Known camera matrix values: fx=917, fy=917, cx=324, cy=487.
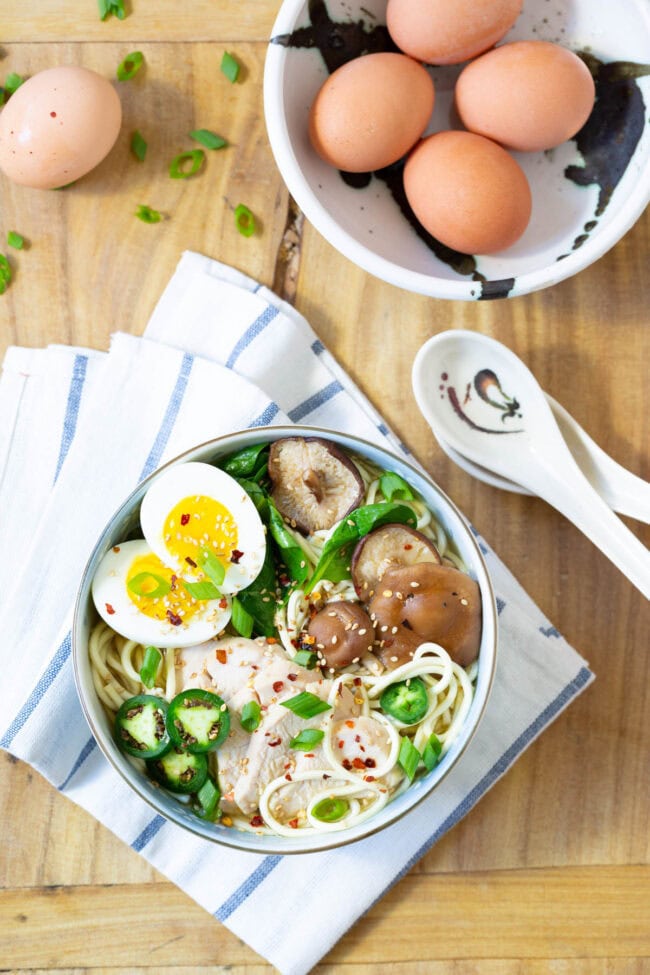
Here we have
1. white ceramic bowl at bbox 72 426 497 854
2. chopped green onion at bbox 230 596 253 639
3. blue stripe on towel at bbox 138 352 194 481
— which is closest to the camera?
white ceramic bowl at bbox 72 426 497 854

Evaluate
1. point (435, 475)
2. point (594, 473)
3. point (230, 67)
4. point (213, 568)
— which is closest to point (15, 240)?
point (230, 67)

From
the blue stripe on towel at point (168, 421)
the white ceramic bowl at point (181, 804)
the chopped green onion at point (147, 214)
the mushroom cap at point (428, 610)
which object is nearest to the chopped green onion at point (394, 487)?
the white ceramic bowl at point (181, 804)

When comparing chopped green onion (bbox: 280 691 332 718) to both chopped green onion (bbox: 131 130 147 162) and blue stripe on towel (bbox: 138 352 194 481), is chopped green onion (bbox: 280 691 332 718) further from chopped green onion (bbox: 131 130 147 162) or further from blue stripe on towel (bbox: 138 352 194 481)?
chopped green onion (bbox: 131 130 147 162)

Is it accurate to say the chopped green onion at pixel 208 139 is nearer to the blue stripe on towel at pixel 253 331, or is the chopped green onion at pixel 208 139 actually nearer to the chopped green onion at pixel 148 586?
the blue stripe on towel at pixel 253 331

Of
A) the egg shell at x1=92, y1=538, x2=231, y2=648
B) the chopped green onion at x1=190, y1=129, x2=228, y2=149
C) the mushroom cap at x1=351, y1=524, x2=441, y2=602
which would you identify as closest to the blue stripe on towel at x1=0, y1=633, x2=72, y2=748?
the egg shell at x1=92, y1=538, x2=231, y2=648

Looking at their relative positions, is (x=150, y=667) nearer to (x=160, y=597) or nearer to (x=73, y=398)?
(x=160, y=597)

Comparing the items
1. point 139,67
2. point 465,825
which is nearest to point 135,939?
point 465,825

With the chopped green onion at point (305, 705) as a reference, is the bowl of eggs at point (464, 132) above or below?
above
